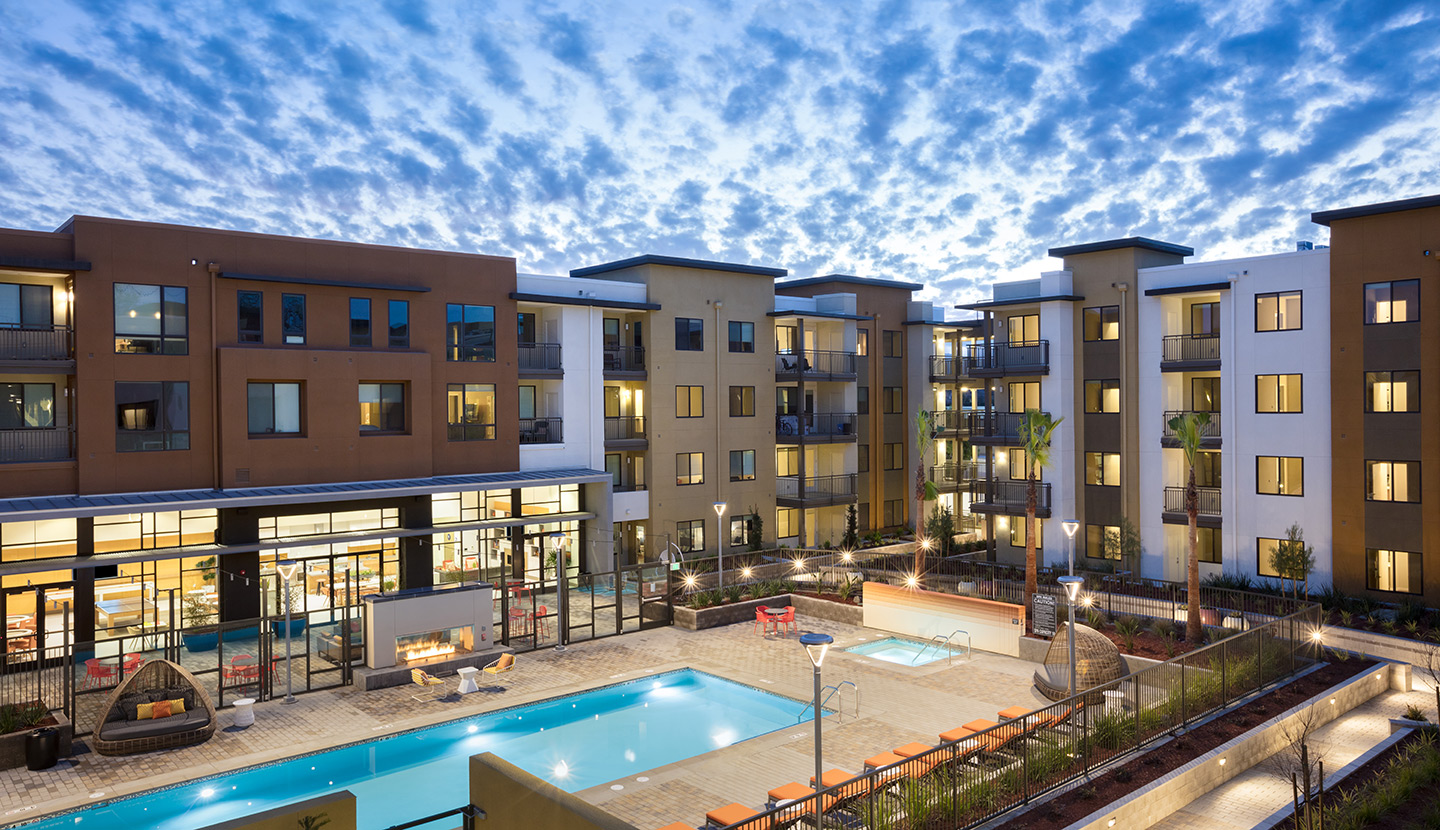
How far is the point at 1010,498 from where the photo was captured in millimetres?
35750

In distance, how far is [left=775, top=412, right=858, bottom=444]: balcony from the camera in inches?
1602

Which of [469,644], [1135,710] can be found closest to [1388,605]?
[1135,710]

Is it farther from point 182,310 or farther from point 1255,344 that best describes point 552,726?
point 1255,344

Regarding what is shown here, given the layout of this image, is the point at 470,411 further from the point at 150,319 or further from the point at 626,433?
the point at 150,319

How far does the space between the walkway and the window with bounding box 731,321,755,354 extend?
80.0ft

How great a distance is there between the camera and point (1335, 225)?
91.8 feet

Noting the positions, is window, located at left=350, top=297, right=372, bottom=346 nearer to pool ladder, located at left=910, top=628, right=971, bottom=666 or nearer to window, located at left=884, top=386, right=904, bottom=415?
pool ladder, located at left=910, top=628, right=971, bottom=666

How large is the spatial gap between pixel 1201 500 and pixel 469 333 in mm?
25731

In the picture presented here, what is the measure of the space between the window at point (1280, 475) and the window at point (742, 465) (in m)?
18.5

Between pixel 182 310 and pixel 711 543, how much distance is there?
20.4 metres

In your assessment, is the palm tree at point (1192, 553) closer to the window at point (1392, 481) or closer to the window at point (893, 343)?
the window at point (1392, 481)

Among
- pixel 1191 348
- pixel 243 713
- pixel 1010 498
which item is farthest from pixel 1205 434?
pixel 243 713

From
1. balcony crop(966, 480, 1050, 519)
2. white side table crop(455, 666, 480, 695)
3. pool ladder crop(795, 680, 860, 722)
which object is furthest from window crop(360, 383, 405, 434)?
balcony crop(966, 480, 1050, 519)

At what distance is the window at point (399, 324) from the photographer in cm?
2977
